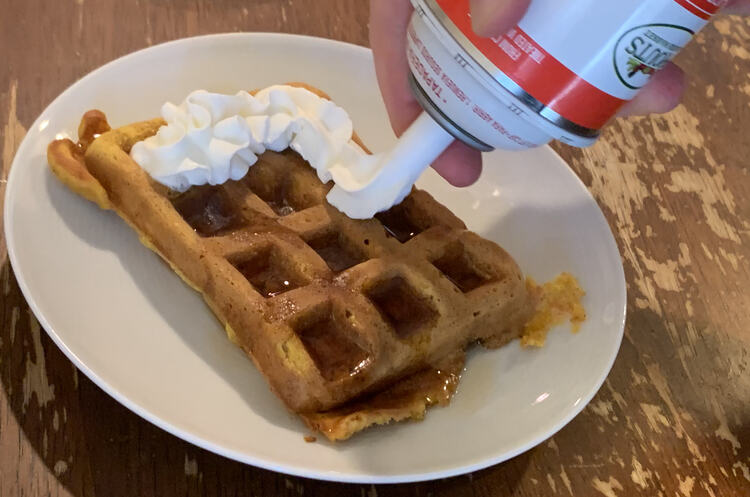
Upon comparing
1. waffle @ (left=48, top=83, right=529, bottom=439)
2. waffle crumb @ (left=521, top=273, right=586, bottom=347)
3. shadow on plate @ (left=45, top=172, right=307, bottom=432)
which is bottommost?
shadow on plate @ (left=45, top=172, right=307, bottom=432)

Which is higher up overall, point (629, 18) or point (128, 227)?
point (629, 18)

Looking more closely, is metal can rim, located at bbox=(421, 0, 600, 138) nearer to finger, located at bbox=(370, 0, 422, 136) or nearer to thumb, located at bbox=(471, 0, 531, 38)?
thumb, located at bbox=(471, 0, 531, 38)

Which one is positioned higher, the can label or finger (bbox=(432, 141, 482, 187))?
the can label

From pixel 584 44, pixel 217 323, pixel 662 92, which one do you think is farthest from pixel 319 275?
pixel 662 92

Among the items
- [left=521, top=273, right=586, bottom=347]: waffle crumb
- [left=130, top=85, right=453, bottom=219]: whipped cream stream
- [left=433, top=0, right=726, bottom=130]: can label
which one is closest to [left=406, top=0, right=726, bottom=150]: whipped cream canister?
[left=433, top=0, right=726, bottom=130]: can label

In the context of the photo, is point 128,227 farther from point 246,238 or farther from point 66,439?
point 66,439

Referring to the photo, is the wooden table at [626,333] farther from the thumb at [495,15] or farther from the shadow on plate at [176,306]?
the thumb at [495,15]

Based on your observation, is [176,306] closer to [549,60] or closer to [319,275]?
[319,275]

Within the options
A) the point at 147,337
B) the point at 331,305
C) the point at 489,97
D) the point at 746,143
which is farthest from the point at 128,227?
the point at 746,143
